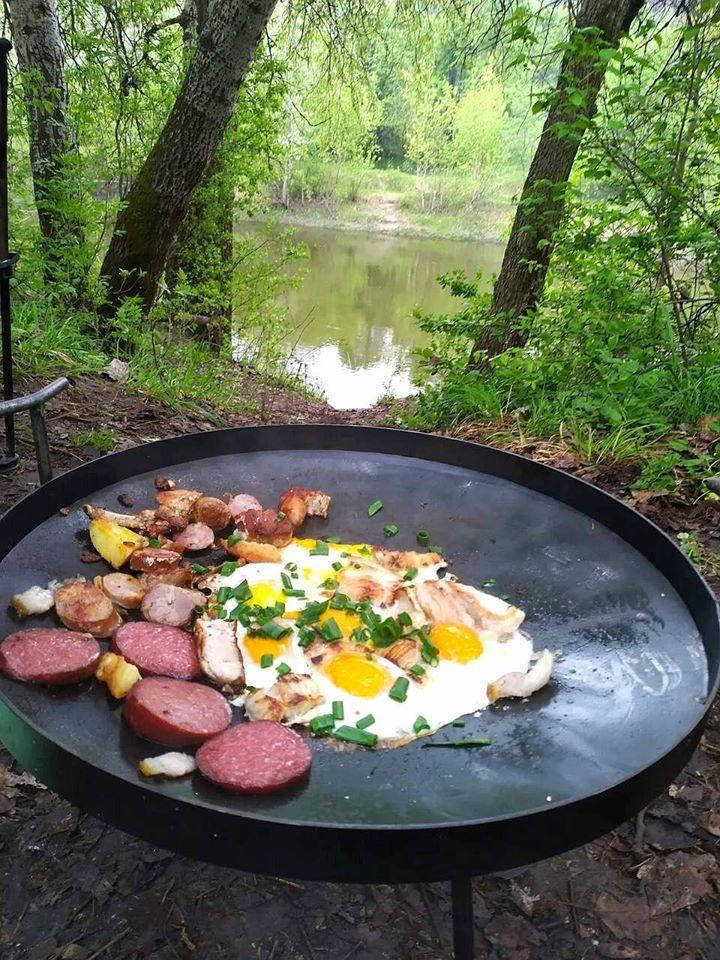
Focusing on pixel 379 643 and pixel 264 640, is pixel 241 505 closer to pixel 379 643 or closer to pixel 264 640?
pixel 264 640

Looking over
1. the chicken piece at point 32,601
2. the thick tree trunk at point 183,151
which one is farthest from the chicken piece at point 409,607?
the thick tree trunk at point 183,151

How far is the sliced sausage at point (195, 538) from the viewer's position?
6.16 ft

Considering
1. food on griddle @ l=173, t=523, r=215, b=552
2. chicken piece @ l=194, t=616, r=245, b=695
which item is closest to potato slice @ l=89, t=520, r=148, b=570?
food on griddle @ l=173, t=523, r=215, b=552

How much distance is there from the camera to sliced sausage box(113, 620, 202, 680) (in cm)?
143

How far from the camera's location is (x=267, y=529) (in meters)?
1.91

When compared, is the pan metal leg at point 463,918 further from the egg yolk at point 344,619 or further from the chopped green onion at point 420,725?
the egg yolk at point 344,619

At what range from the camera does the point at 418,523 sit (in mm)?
2092

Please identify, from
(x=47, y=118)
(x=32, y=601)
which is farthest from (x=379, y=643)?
(x=47, y=118)

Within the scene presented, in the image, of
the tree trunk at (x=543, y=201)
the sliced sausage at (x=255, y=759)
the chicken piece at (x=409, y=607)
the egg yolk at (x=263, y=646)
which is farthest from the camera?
the tree trunk at (x=543, y=201)

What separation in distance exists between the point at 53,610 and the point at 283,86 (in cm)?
670

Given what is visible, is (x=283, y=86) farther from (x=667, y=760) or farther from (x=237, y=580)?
(x=667, y=760)

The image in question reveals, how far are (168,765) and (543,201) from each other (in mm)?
4825

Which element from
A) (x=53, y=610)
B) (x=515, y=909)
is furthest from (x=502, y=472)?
(x=53, y=610)

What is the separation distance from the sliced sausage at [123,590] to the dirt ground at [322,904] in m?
0.61
